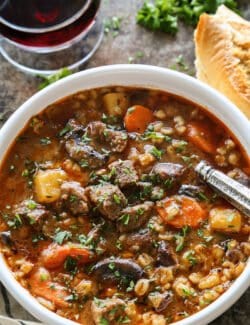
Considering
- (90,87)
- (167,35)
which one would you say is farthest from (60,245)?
(167,35)

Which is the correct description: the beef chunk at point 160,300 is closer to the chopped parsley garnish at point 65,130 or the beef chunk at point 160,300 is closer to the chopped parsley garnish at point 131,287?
the chopped parsley garnish at point 131,287

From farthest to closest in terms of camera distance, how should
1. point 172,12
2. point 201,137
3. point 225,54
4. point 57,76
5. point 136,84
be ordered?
point 172,12
point 57,76
point 225,54
point 136,84
point 201,137

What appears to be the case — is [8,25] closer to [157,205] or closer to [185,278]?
[157,205]

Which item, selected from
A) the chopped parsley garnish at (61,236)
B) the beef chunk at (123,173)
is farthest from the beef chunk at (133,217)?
the chopped parsley garnish at (61,236)

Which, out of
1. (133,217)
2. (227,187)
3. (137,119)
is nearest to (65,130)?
(137,119)

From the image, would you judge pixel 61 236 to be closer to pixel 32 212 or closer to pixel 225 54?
pixel 32 212
